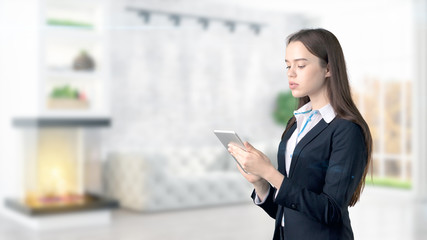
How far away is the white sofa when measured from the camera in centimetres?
378

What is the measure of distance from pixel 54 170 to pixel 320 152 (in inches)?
112

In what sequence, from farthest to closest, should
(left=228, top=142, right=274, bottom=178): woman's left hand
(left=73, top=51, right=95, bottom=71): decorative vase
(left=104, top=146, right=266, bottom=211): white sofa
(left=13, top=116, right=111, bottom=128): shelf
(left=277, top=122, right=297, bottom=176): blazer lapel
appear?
(left=104, top=146, right=266, bottom=211): white sofa → (left=73, top=51, right=95, bottom=71): decorative vase → (left=13, top=116, right=111, bottom=128): shelf → (left=277, top=122, right=297, bottom=176): blazer lapel → (left=228, top=142, right=274, bottom=178): woman's left hand

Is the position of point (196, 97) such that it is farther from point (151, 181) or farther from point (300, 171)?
point (300, 171)

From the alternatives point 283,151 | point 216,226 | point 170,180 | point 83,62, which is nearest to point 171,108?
point 170,180

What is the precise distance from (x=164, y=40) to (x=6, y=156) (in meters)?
1.50

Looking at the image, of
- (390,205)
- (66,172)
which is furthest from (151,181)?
(390,205)

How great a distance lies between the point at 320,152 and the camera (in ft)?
2.62

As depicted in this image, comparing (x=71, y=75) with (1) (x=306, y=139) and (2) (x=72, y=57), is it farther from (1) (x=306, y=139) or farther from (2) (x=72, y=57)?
(1) (x=306, y=139)

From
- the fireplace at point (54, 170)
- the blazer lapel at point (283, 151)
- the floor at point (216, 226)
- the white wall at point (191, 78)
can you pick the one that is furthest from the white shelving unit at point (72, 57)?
the blazer lapel at point (283, 151)

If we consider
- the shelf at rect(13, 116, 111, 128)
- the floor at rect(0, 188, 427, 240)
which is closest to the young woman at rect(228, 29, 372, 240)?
the floor at rect(0, 188, 427, 240)

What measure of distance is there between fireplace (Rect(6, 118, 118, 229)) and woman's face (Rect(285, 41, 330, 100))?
266cm

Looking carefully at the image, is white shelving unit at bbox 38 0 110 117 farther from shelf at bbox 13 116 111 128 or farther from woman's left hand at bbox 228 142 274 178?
woman's left hand at bbox 228 142 274 178

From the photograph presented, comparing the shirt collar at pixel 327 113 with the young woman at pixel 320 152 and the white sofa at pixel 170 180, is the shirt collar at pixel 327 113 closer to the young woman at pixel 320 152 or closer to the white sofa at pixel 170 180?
the young woman at pixel 320 152

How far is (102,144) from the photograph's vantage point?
3.86 metres
